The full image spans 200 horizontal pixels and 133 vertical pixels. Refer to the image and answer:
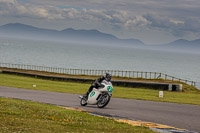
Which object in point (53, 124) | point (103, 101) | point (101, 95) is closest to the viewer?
point (53, 124)

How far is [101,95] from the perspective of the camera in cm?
1848

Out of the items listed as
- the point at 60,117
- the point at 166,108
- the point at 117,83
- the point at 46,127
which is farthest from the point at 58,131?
the point at 117,83

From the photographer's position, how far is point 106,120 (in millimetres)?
13680

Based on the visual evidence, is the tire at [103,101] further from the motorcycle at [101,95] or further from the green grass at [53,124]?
the green grass at [53,124]

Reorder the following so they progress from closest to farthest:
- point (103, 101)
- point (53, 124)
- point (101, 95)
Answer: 1. point (53, 124)
2. point (101, 95)
3. point (103, 101)

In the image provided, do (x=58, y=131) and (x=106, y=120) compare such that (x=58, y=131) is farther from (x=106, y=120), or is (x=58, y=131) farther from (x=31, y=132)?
(x=106, y=120)

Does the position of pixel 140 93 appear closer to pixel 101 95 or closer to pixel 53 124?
pixel 101 95

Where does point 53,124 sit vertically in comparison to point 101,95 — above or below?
below

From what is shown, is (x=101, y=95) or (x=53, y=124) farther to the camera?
(x=101, y=95)

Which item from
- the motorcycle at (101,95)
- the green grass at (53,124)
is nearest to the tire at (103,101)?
the motorcycle at (101,95)

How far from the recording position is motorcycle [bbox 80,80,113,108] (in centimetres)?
1777

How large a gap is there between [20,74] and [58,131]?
50433mm

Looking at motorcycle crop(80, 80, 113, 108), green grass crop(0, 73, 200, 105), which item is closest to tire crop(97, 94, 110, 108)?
motorcycle crop(80, 80, 113, 108)

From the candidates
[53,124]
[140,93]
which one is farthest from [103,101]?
[140,93]
